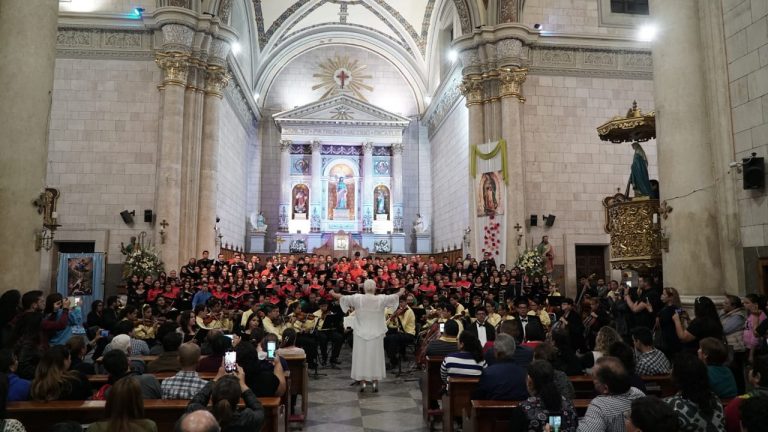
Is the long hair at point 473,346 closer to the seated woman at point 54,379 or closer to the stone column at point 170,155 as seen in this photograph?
the seated woman at point 54,379

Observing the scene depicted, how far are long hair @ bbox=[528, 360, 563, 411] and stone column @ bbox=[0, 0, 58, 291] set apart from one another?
23.1 ft

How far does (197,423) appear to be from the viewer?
286cm

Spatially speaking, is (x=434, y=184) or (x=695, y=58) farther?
(x=434, y=184)

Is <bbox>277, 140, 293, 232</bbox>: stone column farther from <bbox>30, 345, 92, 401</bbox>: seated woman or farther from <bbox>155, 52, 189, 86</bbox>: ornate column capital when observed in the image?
<bbox>30, 345, 92, 401</bbox>: seated woman

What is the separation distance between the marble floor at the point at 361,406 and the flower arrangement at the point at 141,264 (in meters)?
6.73

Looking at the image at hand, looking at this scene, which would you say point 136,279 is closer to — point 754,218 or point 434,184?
point 754,218

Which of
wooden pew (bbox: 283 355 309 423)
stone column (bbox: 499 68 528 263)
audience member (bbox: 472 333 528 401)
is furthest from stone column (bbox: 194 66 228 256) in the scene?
audience member (bbox: 472 333 528 401)

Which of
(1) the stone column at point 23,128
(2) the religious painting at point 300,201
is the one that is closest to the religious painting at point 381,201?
(2) the religious painting at point 300,201

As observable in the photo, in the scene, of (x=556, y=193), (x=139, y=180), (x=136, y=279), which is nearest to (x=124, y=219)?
(x=139, y=180)

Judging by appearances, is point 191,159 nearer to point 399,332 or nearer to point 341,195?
point 399,332

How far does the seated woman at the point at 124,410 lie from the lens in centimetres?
313

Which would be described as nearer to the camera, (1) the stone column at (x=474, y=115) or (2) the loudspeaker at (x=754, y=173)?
(2) the loudspeaker at (x=754, y=173)

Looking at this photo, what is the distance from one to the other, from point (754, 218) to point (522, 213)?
9.29 meters

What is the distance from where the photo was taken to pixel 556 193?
17109 millimetres
